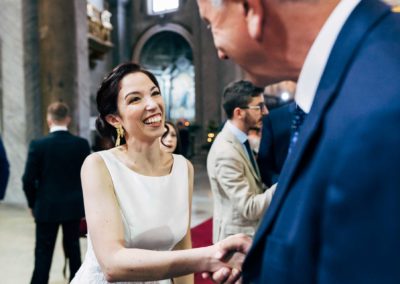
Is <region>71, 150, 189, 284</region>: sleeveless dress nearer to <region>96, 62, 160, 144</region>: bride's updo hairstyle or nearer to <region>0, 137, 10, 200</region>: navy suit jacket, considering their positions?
<region>96, 62, 160, 144</region>: bride's updo hairstyle

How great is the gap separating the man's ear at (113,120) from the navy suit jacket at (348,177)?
53.3 inches

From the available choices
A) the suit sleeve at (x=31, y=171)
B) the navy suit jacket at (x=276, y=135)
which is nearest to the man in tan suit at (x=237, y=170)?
the navy suit jacket at (x=276, y=135)

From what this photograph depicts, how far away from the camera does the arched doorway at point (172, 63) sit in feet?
68.2

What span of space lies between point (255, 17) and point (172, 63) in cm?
2110

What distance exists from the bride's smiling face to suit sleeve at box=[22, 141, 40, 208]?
2118mm

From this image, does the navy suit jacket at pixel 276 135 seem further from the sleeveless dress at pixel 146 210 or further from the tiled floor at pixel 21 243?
the tiled floor at pixel 21 243

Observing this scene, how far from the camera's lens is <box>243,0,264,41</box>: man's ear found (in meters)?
0.71

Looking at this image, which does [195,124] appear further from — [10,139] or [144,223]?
[144,223]

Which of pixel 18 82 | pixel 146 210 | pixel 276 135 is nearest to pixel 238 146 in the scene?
pixel 276 135

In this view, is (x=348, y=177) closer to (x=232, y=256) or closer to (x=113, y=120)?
(x=232, y=256)

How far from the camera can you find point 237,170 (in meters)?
2.69

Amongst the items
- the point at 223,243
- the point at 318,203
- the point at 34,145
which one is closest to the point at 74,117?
the point at 34,145

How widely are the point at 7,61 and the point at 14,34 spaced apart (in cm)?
48

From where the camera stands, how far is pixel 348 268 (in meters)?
0.57
